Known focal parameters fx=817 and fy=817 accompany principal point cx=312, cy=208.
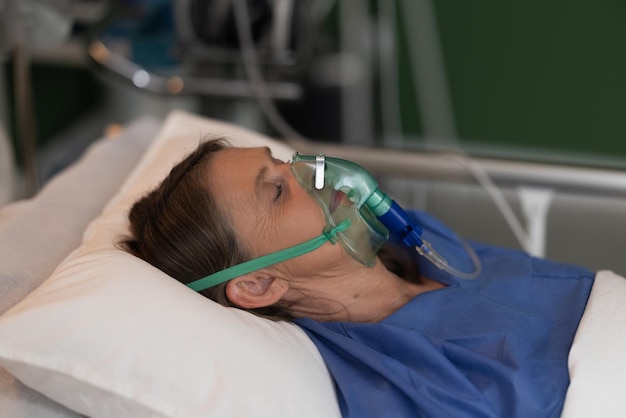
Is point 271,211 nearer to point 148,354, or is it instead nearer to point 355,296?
point 355,296

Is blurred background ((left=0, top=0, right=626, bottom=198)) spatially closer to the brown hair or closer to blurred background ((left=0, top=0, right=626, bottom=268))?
blurred background ((left=0, top=0, right=626, bottom=268))

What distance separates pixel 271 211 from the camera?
1408 mm

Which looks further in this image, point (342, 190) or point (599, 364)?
point (342, 190)

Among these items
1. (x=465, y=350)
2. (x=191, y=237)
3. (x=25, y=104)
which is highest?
(x=25, y=104)

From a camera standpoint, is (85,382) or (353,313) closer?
(85,382)

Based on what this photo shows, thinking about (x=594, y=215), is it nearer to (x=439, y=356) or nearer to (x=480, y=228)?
(x=480, y=228)

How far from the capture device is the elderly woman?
1255 millimetres

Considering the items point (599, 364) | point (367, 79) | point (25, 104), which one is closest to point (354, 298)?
point (599, 364)

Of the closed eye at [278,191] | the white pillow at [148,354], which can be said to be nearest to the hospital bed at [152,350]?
the white pillow at [148,354]

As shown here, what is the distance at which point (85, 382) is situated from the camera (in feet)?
3.67

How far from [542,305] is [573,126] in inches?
67.2

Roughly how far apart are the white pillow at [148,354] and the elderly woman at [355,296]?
0.40ft

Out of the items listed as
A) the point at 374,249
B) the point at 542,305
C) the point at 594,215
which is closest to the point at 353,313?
the point at 374,249

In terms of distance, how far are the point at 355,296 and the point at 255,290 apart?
0.18 metres
